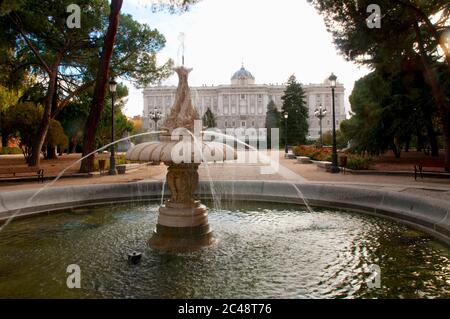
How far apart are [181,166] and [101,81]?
1111cm

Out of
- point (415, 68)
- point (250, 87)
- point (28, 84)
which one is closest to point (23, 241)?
point (415, 68)

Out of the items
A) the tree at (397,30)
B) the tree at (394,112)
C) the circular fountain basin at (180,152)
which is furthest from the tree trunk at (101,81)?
the tree at (394,112)

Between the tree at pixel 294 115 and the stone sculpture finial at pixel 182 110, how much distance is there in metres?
49.2

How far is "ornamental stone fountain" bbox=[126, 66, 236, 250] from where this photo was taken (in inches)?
218

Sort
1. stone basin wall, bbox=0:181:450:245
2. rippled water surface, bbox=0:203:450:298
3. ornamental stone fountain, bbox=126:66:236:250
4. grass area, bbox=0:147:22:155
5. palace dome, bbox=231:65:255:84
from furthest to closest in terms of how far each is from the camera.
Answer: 1. palace dome, bbox=231:65:255:84
2. grass area, bbox=0:147:22:155
3. stone basin wall, bbox=0:181:450:245
4. ornamental stone fountain, bbox=126:66:236:250
5. rippled water surface, bbox=0:203:450:298

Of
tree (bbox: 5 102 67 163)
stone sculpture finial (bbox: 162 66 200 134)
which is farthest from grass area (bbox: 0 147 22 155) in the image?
stone sculpture finial (bbox: 162 66 200 134)

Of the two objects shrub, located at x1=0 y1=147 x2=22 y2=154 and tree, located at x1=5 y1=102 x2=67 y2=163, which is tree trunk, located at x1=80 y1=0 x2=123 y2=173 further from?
shrub, located at x1=0 y1=147 x2=22 y2=154

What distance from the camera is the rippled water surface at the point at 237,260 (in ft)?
13.5

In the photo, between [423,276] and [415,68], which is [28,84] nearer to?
[415,68]

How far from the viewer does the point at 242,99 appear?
102312mm

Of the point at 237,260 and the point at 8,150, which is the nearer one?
the point at 237,260

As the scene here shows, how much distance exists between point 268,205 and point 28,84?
26825mm

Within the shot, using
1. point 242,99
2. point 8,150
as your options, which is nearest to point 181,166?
point 8,150

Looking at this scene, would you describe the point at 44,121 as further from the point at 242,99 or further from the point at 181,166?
the point at 242,99
